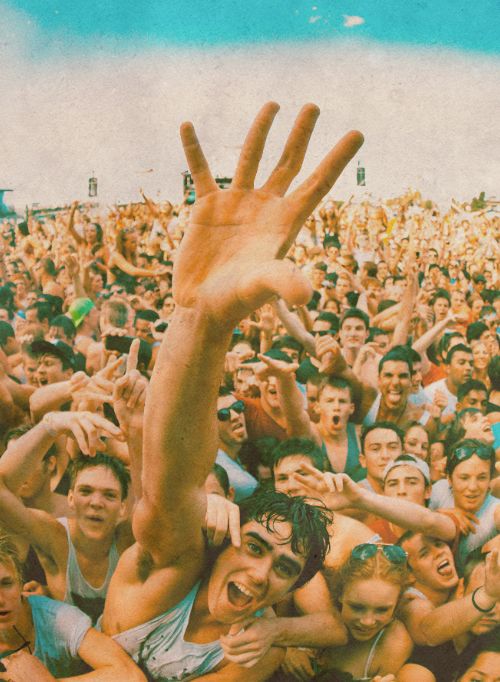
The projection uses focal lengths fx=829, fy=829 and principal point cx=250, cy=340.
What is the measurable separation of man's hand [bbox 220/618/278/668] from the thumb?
122 centimetres

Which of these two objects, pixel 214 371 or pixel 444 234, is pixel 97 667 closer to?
pixel 214 371

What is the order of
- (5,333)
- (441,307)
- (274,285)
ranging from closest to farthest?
(274,285) < (5,333) < (441,307)

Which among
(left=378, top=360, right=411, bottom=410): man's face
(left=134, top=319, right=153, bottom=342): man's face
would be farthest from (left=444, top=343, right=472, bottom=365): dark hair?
(left=134, top=319, right=153, bottom=342): man's face

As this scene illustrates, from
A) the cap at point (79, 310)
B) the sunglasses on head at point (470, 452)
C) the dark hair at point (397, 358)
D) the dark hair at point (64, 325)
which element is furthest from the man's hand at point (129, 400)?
the cap at point (79, 310)

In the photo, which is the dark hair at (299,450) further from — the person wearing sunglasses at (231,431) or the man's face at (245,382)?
the man's face at (245,382)

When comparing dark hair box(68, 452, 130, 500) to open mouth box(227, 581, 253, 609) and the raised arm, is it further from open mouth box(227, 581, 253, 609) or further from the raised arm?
the raised arm

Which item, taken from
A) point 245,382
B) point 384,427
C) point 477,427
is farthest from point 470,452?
point 245,382

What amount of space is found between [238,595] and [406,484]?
79 centimetres

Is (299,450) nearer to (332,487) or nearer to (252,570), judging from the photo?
(332,487)

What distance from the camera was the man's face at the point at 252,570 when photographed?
101 inches

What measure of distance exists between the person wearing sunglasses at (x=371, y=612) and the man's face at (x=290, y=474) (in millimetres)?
290

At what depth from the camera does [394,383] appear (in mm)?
3961

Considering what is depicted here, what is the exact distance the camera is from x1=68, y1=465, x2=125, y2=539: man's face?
2779 millimetres

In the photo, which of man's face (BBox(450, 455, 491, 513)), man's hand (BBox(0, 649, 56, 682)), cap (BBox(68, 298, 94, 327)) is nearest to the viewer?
man's hand (BBox(0, 649, 56, 682))
